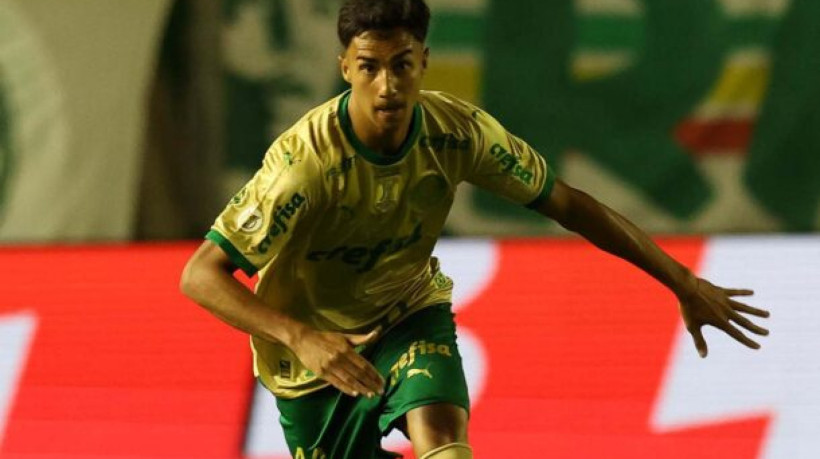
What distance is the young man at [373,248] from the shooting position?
13.7ft

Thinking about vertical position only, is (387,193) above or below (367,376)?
above

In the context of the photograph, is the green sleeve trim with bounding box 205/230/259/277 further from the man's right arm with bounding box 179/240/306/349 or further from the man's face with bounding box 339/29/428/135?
the man's face with bounding box 339/29/428/135

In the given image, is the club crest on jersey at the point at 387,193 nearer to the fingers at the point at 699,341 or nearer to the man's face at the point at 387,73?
the man's face at the point at 387,73

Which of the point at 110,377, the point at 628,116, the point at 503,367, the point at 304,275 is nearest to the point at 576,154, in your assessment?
the point at 628,116

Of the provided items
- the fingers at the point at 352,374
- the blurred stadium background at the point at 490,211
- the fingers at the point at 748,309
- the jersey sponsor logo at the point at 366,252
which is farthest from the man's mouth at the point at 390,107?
the blurred stadium background at the point at 490,211

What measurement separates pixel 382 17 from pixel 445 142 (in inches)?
15.9

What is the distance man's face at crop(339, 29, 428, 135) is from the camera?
4.18 m

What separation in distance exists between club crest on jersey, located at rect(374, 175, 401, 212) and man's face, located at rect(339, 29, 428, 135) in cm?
16

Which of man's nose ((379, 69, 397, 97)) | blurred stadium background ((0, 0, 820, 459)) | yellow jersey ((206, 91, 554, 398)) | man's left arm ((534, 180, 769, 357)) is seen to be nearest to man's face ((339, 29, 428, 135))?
man's nose ((379, 69, 397, 97))

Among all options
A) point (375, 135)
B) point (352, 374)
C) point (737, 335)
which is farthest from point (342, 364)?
point (737, 335)

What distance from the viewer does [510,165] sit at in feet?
15.0

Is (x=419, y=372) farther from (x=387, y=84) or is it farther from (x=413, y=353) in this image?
(x=387, y=84)

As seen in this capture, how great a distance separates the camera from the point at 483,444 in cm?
613

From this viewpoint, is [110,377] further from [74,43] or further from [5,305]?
[74,43]
